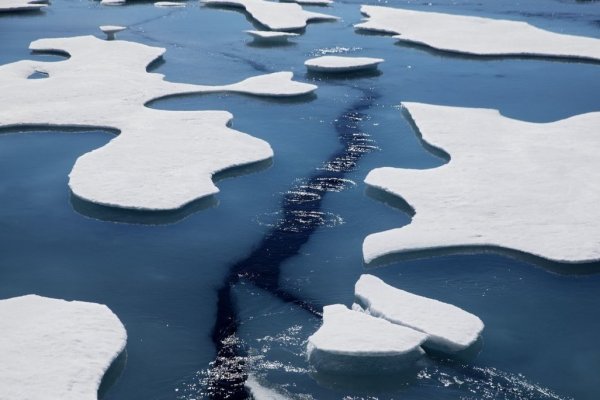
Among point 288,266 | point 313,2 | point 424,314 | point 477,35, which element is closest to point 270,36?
point 477,35

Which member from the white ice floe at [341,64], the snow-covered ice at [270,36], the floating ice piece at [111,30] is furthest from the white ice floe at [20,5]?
the white ice floe at [341,64]

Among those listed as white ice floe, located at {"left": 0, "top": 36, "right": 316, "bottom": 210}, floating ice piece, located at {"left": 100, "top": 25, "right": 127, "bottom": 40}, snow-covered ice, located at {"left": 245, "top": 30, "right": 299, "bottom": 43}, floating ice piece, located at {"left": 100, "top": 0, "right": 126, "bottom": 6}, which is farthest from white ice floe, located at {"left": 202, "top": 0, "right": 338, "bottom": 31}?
white ice floe, located at {"left": 0, "top": 36, "right": 316, "bottom": 210}

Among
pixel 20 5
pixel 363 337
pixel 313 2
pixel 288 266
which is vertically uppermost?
pixel 313 2

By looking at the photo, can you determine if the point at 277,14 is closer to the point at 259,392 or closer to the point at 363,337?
the point at 363,337

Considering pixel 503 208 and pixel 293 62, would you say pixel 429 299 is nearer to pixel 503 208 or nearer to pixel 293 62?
pixel 503 208

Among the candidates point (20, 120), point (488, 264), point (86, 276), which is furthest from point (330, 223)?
point (20, 120)

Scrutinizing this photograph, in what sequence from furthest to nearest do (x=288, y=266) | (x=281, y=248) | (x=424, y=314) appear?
1. (x=281, y=248)
2. (x=288, y=266)
3. (x=424, y=314)

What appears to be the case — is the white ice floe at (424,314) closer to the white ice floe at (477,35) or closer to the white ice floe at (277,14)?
the white ice floe at (477,35)
